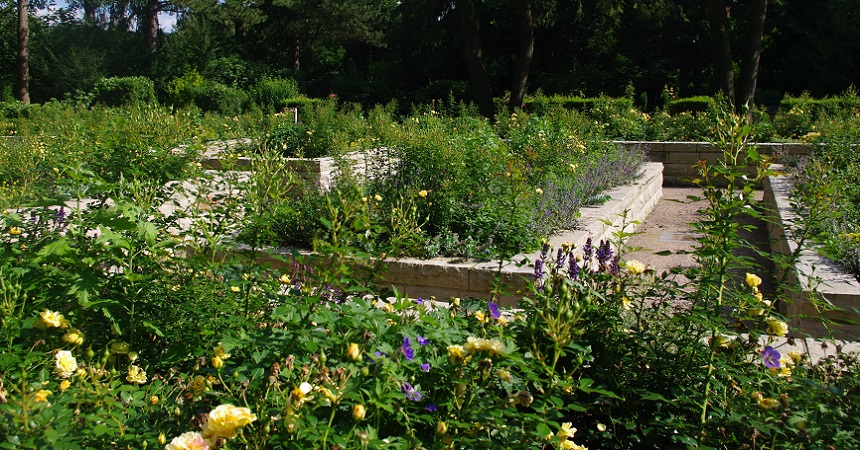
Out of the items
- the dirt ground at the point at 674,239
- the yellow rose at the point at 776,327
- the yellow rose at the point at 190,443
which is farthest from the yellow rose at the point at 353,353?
the dirt ground at the point at 674,239

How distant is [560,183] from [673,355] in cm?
413

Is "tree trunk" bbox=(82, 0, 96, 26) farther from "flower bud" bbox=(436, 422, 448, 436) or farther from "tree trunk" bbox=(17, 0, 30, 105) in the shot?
"flower bud" bbox=(436, 422, 448, 436)

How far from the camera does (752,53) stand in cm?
1485

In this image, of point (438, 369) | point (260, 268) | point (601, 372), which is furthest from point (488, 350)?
point (260, 268)

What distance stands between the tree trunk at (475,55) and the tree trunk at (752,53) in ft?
19.4

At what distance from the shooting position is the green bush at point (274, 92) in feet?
81.9

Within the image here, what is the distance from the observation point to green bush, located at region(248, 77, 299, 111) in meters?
→ 25.0

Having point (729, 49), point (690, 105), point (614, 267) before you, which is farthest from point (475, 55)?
point (614, 267)

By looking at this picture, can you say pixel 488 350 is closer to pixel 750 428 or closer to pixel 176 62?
pixel 750 428

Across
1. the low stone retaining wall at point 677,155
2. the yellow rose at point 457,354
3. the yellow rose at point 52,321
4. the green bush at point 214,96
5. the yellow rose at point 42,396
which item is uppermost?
the green bush at point 214,96

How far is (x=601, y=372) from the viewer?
2102 mm

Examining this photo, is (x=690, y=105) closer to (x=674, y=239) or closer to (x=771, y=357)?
(x=674, y=239)

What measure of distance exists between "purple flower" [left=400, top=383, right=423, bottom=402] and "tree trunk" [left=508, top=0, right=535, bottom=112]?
54.1 ft

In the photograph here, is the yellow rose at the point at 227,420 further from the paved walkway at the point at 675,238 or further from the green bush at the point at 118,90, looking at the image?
the green bush at the point at 118,90
